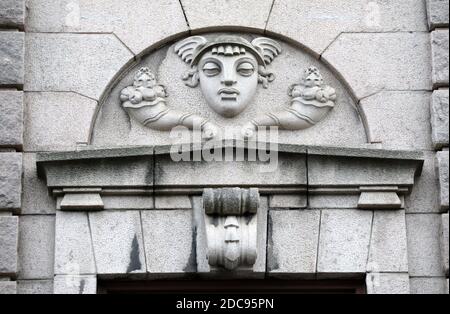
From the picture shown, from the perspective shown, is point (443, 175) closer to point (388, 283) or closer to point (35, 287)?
point (388, 283)

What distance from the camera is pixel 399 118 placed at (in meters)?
13.8

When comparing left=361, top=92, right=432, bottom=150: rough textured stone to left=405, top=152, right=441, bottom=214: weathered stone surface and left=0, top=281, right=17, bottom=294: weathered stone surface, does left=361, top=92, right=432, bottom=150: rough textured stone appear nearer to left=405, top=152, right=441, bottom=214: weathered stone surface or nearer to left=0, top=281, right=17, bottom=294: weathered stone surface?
left=405, top=152, right=441, bottom=214: weathered stone surface

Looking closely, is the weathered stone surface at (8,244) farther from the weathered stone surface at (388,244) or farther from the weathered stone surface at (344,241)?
the weathered stone surface at (388,244)

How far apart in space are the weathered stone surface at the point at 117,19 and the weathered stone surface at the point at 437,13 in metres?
2.27

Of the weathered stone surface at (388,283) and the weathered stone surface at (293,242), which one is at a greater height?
the weathered stone surface at (293,242)

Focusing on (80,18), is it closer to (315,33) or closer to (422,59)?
(315,33)

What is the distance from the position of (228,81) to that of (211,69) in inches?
8.3

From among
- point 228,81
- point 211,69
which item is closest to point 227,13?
point 211,69

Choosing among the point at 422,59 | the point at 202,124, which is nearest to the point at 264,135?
the point at 202,124

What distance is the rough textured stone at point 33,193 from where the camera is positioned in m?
13.5

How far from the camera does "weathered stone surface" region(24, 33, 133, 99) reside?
13.8m

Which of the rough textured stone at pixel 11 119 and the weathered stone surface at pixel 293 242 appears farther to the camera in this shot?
the rough textured stone at pixel 11 119

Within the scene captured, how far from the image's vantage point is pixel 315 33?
553 inches

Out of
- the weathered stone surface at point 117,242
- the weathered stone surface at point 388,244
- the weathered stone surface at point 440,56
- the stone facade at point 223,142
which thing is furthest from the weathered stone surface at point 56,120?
the weathered stone surface at point 440,56
